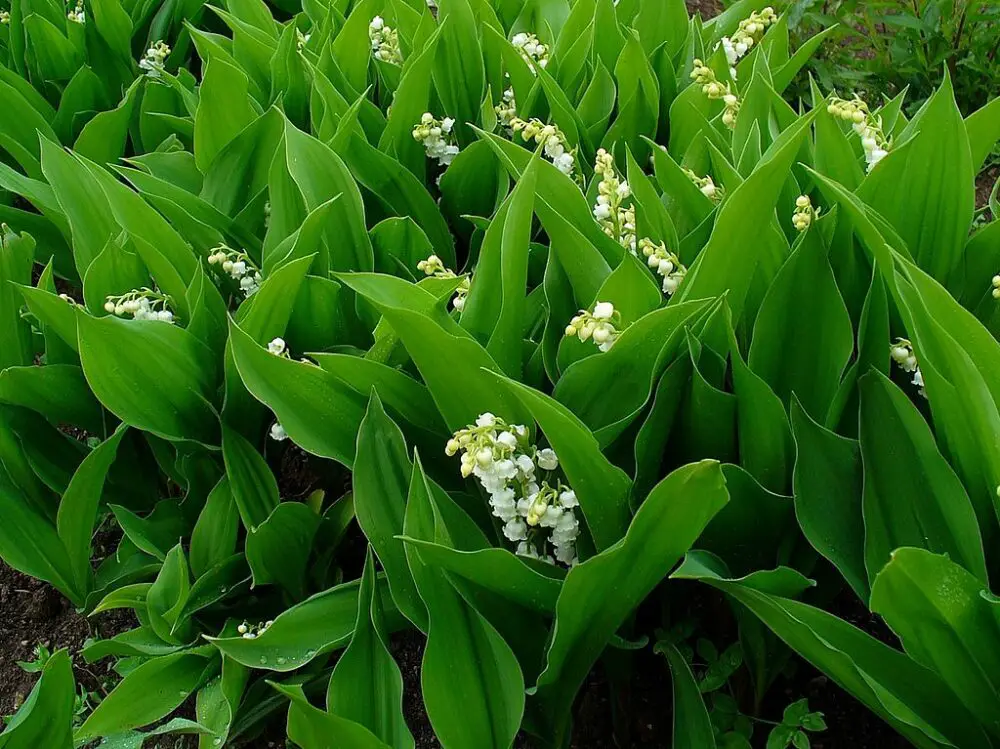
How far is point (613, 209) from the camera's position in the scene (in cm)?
160

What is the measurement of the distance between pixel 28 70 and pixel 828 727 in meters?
2.65

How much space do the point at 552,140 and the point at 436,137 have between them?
374mm

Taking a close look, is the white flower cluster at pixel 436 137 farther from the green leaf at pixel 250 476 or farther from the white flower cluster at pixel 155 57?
the white flower cluster at pixel 155 57

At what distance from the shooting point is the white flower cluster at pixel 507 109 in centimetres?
212

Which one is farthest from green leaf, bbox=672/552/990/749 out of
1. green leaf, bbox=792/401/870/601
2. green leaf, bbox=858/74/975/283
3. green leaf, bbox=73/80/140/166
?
green leaf, bbox=73/80/140/166

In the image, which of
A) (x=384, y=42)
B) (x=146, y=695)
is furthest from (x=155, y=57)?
(x=146, y=695)

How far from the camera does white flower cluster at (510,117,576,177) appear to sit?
5.80 feet

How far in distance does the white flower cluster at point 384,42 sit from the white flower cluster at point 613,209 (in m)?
0.94

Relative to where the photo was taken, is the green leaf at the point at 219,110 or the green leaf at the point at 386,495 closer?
the green leaf at the point at 386,495

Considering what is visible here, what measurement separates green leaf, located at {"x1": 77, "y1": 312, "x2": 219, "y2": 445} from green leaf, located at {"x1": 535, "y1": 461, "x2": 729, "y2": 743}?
775mm

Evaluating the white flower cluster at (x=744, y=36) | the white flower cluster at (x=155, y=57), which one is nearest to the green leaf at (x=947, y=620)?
the white flower cluster at (x=744, y=36)

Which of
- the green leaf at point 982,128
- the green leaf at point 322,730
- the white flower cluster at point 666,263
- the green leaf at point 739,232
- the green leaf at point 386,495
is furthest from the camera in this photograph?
the green leaf at point 982,128

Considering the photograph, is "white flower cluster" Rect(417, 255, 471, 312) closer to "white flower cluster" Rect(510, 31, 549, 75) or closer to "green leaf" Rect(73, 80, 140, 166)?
"white flower cluster" Rect(510, 31, 549, 75)

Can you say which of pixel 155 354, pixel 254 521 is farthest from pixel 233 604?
pixel 155 354
